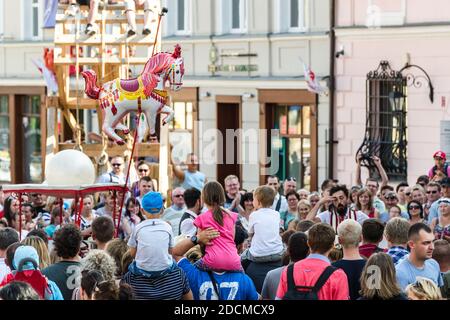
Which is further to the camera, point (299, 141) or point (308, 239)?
point (299, 141)

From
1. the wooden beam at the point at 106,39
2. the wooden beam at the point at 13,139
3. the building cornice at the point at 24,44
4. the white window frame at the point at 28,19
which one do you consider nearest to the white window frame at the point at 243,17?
the building cornice at the point at 24,44

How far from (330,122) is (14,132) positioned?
8829mm

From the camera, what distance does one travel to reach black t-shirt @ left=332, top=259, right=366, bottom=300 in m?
10.6

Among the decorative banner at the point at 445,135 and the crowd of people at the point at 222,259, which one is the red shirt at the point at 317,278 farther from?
the decorative banner at the point at 445,135

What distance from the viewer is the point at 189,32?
29.2 metres

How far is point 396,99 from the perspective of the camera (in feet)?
84.3

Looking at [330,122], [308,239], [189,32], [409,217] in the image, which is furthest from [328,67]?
[308,239]

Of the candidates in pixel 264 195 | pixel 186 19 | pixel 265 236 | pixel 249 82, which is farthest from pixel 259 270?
pixel 186 19

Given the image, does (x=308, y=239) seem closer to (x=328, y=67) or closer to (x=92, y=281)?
(x=92, y=281)

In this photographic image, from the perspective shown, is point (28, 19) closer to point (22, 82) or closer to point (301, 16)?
point (22, 82)

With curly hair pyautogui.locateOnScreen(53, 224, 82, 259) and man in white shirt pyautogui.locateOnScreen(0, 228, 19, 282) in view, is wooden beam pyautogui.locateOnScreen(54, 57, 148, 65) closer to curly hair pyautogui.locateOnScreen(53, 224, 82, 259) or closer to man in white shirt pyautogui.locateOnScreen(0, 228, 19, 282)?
man in white shirt pyautogui.locateOnScreen(0, 228, 19, 282)

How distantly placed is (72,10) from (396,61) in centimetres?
758

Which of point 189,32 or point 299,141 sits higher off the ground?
point 189,32

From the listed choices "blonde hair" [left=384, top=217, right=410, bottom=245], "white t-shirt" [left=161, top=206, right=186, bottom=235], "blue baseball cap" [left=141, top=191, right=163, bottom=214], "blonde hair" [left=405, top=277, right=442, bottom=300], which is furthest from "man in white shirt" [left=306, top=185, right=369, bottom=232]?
"blonde hair" [left=405, top=277, right=442, bottom=300]
